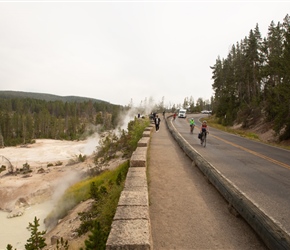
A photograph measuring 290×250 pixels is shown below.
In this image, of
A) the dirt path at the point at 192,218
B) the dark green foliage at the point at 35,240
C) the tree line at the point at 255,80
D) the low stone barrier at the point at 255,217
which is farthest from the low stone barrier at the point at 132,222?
the tree line at the point at 255,80

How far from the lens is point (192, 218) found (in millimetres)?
5375

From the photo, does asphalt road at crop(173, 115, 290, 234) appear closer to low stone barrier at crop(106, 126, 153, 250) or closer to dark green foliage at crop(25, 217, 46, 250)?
low stone barrier at crop(106, 126, 153, 250)

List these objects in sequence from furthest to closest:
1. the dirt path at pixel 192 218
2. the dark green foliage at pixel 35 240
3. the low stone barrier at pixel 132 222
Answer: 1. the dark green foliage at pixel 35 240
2. the dirt path at pixel 192 218
3. the low stone barrier at pixel 132 222

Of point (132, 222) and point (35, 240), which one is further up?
point (132, 222)

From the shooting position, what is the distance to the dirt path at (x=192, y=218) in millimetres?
4391

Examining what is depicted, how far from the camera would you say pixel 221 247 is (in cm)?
425

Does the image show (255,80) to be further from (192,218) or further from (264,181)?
(192,218)

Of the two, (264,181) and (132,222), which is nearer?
(132,222)

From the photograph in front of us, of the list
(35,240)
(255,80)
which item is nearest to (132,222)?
(35,240)

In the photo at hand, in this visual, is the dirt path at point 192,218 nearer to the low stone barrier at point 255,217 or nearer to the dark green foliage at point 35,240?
the low stone barrier at point 255,217

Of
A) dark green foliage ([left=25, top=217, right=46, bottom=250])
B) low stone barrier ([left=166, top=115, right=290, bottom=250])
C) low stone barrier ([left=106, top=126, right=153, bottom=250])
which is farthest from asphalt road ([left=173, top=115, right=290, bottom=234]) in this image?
dark green foliage ([left=25, top=217, right=46, bottom=250])

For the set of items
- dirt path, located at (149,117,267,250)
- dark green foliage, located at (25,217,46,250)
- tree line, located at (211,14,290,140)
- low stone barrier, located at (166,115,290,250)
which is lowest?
dark green foliage, located at (25,217,46,250)

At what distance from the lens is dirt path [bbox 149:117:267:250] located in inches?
173

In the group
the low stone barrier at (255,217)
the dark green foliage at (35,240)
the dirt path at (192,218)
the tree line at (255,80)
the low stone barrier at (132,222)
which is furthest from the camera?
the tree line at (255,80)
